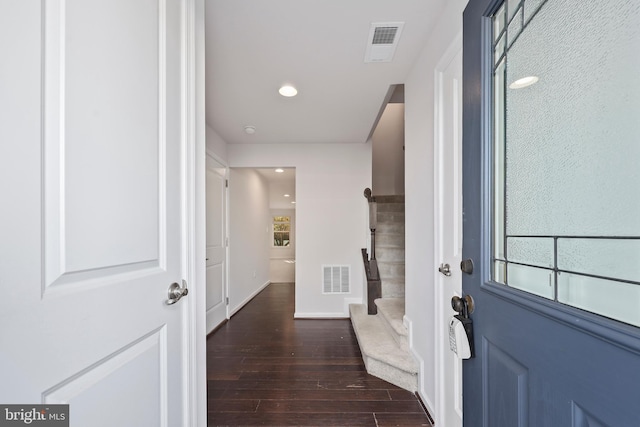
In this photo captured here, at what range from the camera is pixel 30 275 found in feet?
1.80

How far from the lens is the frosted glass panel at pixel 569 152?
1.65 feet

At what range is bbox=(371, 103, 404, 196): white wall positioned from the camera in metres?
4.56

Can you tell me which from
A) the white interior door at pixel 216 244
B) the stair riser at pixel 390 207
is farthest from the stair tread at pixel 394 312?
the white interior door at pixel 216 244

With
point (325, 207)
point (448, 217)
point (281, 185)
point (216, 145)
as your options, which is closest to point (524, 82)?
point (448, 217)

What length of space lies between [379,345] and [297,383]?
725 millimetres

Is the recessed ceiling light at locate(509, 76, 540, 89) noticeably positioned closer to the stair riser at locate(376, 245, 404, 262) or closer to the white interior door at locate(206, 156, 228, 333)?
the stair riser at locate(376, 245, 404, 262)

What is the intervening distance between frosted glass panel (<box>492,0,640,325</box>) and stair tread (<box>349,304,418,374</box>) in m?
1.46

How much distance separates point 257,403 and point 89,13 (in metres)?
2.16

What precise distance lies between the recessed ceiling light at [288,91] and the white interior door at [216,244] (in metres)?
1.32

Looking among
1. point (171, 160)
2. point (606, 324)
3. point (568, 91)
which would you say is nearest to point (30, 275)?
point (171, 160)

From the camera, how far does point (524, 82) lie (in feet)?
2.51

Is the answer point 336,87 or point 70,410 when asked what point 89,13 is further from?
point 336,87

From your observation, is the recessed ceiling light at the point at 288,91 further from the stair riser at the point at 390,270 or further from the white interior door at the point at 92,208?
the stair riser at the point at 390,270

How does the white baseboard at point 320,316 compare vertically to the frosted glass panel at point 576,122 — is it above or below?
below
